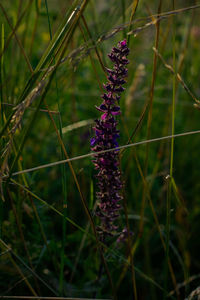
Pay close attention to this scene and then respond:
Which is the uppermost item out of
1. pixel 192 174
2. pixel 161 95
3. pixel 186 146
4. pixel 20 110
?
pixel 20 110

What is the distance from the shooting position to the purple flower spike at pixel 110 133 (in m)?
1.15

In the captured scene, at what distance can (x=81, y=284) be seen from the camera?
1640mm

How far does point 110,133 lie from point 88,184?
4.19ft

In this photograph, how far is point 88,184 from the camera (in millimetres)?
2418

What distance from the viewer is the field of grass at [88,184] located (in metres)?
1.29

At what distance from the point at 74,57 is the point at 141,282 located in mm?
1451

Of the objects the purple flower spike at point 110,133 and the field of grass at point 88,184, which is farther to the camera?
the field of grass at point 88,184

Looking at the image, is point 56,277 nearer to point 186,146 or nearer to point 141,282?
point 141,282

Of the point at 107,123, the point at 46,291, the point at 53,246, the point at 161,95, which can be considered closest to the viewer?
the point at 107,123

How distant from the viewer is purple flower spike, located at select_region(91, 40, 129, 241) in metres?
1.15

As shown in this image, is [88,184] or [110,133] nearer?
[110,133]

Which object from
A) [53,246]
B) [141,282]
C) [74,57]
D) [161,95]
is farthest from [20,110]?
[161,95]

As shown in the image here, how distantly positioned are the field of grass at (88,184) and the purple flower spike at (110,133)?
7 centimetres

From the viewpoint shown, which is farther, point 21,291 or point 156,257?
point 156,257
